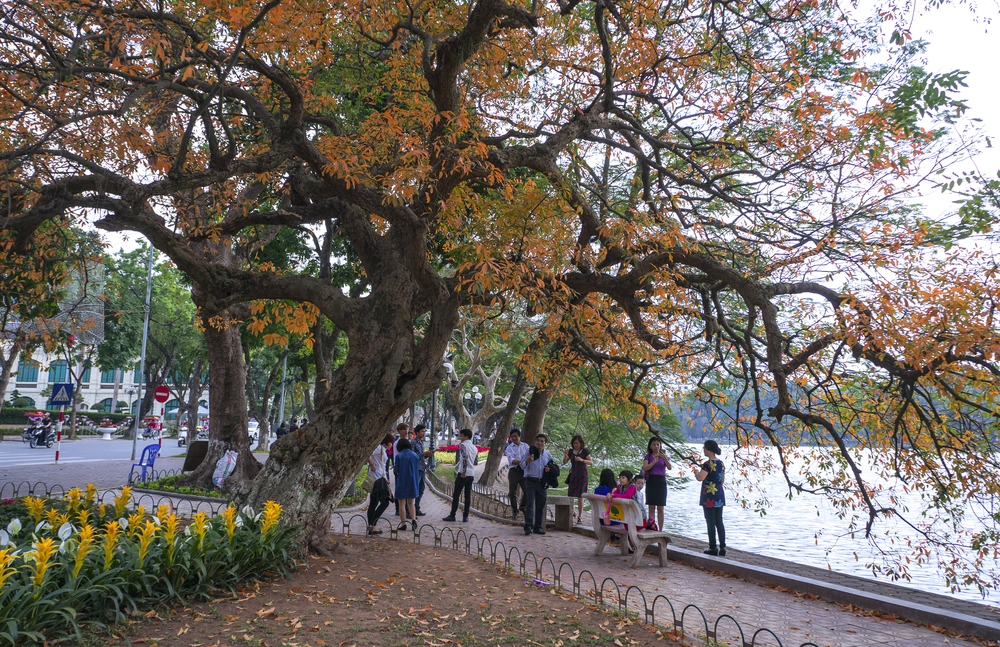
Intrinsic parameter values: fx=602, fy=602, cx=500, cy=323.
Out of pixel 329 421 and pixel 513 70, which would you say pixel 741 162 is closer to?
pixel 513 70

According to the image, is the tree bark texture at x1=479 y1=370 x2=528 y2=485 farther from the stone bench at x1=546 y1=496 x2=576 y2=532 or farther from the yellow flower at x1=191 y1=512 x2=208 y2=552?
the yellow flower at x1=191 y1=512 x2=208 y2=552

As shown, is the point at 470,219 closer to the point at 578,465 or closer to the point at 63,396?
the point at 578,465

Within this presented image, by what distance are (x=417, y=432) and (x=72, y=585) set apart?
737cm

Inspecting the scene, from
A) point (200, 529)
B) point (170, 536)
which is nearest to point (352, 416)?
point (200, 529)

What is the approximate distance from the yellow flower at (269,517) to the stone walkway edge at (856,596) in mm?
5683

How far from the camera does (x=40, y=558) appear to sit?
176 inches

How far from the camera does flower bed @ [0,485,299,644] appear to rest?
4.39 m

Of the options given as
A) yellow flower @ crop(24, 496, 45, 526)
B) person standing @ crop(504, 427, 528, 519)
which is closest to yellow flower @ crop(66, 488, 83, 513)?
yellow flower @ crop(24, 496, 45, 526)

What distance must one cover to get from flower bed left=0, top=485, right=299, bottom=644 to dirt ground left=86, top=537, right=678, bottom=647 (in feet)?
0.86

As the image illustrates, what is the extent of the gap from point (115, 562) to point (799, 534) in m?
22.2

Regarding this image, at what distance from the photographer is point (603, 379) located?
11523mm

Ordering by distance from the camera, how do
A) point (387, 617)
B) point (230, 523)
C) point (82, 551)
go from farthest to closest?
point (230, 523)
point (387, 617)
point (82, 551)

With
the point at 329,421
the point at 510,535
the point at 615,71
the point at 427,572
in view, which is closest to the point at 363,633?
the point at 427,572

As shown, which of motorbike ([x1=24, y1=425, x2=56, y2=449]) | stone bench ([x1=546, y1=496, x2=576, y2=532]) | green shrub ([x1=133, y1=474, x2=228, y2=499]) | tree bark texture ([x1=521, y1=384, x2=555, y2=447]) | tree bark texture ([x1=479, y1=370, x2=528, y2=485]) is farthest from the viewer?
motorbike ([x1=24, y1=425, x2=56, y2=449])
